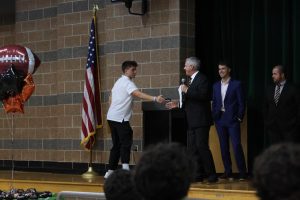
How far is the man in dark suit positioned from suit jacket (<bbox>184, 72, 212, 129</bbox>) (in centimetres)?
29

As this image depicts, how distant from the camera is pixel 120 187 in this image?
2.16 m

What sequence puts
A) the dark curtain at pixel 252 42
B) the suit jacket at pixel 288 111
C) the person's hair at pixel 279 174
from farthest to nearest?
1. the dark curtain at pixel 252 42
2. the suit jacket at pixel 288 111
3. the person's hair at pixel 279 174

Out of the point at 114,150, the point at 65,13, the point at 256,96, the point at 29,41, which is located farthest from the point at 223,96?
the point at 29,41

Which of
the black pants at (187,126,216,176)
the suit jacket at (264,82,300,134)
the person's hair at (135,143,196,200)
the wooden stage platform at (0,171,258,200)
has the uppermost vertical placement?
the suit jacket at (264,82,300,134)

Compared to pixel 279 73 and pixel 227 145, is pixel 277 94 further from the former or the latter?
pixel 227 145

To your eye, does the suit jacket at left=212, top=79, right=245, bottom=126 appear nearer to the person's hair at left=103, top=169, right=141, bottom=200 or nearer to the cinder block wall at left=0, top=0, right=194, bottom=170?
the cinder block wall at left=0, top=0, right=194, bottom=170

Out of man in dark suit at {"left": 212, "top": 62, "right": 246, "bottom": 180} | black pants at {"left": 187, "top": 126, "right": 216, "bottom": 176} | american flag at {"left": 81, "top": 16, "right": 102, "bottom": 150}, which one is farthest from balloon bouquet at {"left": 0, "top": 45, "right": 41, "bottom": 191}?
man in dark suit at {"left": 212, "top": 62, "right": 246, "bottom": 180}

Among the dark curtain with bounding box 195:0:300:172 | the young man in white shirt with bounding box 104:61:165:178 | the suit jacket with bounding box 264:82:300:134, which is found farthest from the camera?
the dark curtain with bounding box 195:0:300:172

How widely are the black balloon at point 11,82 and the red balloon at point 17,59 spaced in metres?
0.07

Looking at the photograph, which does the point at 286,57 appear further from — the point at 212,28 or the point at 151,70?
the point at 151,70

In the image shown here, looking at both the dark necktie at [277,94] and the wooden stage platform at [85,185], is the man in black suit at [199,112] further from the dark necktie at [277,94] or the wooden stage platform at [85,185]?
the dark necktie at [277,94]

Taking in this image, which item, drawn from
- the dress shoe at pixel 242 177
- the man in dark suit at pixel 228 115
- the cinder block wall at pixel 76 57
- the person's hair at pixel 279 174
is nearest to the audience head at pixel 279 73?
the man in dark suit at pixel 228 115

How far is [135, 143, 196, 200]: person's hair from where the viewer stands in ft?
5.45

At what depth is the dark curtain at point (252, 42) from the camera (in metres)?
7.70
